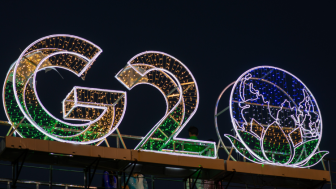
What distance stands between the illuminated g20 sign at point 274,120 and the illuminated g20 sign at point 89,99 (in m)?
1.38

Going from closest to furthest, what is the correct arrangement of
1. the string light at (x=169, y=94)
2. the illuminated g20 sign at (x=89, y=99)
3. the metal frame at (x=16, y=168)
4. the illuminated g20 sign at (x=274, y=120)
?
the metal frame at (x=16, y=168) < the illuminated g20 sign at (x=89, y=99) < the string light at (x=169, y=94) < the illuminated g20 sign at (x=274, y=120)

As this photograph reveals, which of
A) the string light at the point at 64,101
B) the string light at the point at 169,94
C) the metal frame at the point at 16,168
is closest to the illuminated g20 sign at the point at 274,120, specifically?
the string light at the point at 169,94

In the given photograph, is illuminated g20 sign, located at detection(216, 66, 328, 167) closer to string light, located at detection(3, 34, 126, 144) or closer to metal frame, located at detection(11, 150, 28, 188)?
string light, located at detection(3, 34, 126, 144)

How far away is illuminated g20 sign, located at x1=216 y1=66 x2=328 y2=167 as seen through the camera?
21.5 metres

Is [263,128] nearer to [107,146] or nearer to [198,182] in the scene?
[198,182]

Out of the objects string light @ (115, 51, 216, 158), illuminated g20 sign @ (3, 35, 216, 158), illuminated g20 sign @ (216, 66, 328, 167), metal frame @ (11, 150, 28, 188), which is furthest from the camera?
illuminated g20 sign @ (216, 66, 328, 167)

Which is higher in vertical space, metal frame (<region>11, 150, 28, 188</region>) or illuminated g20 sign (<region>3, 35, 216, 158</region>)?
illuminated g20 sign (<region>3, 35, 216, 158</region>)

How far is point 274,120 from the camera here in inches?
881

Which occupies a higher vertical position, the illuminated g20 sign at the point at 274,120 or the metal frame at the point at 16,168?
the illuminated g20 sign at the point at 274,120

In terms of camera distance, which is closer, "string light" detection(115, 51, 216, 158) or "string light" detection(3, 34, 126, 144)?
"string light" detection(3, 34, 126, 144)

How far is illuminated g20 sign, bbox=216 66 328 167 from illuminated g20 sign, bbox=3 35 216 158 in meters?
1.38

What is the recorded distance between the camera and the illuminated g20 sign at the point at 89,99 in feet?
61.9

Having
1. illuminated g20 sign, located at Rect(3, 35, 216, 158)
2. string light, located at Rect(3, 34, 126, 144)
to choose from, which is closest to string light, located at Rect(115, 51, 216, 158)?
illuminated g20 sign, located at Rect(3, 35, 216, 158)

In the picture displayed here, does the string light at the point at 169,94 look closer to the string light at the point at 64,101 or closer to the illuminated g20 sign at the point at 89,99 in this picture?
the illuminated g20 sign at the point at 89,99
